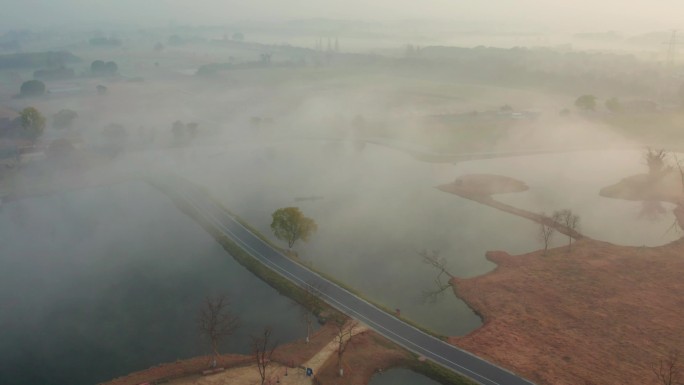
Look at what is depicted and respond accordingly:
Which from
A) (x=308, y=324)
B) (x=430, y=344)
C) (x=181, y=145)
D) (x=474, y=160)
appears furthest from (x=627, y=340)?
(x=181, y=145)

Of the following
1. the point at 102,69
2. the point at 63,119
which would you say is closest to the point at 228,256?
the point at 63,119

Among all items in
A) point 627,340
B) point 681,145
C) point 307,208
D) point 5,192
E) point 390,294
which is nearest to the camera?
point 627,340

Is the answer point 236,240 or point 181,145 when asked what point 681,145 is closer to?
point 236,240

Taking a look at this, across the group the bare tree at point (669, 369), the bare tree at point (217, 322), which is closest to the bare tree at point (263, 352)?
the bare tree at point (217, 322)

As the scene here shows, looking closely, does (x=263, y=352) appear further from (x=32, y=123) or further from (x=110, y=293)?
(x=32, y=123)

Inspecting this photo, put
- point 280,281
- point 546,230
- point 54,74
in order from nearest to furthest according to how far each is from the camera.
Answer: point 280,281 < point 546,230 < point 54,74

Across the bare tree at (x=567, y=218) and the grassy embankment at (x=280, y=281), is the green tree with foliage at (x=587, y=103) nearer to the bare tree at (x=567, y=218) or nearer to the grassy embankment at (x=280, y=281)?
the bare tree at (x=567, y=218)
